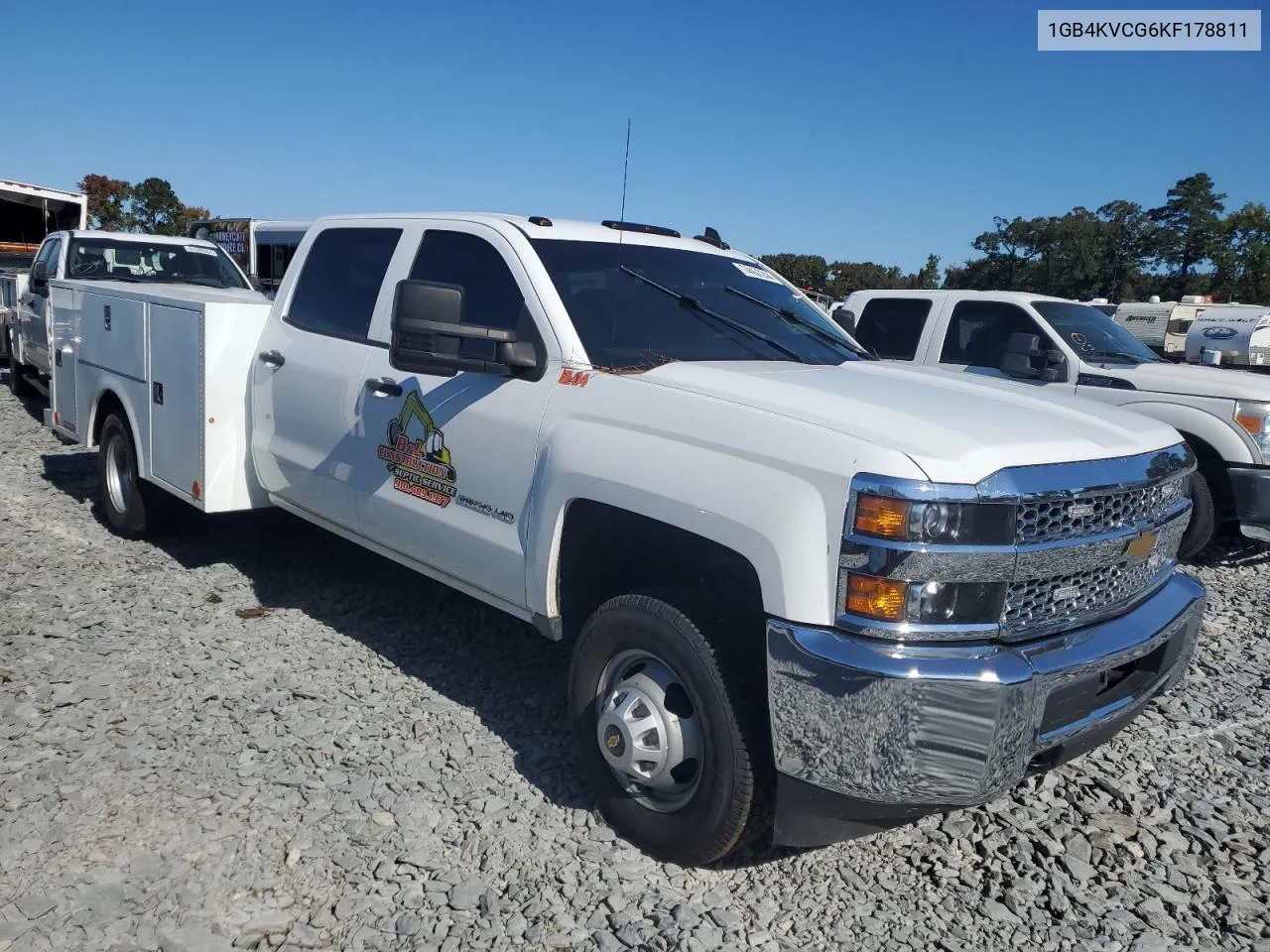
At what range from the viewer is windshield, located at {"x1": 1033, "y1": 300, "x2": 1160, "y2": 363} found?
7.63 meters

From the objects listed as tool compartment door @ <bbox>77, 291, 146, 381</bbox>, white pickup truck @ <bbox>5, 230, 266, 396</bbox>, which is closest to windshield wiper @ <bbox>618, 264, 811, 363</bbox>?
tool compartment door @ <bbox>77, 291, 146, 381</bbox>

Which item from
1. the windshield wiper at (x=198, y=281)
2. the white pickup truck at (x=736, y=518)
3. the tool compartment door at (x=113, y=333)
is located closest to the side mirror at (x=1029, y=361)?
the white pickup truck at (x=736, y=518)

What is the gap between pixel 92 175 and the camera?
5481 cm

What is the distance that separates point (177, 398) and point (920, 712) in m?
4.26

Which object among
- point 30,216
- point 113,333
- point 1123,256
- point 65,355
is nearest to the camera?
point 113,333

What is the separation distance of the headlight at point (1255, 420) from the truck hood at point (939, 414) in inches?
147

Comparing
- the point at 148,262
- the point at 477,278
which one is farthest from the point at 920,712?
the point at 148,262

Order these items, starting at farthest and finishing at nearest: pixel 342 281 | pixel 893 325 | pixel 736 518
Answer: pixel 893 325 → pixel 342 281 → pixel 736 518

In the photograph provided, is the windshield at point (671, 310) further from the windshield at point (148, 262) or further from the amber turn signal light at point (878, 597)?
the windshield at point (148, 262)

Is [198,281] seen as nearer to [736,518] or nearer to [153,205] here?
[736,518]

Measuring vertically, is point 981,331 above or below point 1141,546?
above

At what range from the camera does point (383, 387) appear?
4105 millimetres

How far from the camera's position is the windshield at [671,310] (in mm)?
3604

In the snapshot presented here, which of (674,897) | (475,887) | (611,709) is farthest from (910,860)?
(475,887)
